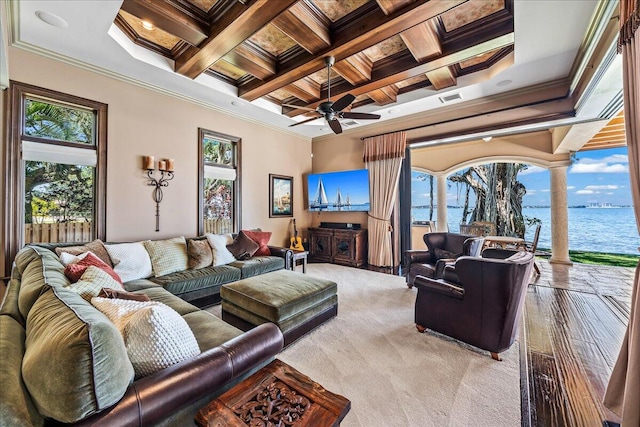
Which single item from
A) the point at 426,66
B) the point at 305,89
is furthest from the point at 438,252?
the point at 305,89

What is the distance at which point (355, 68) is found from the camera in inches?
139

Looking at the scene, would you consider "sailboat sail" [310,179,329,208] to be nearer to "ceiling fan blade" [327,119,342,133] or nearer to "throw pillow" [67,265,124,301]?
"ceiling fan blade" [327,119,342,133]

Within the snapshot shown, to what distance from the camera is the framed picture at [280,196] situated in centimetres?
570

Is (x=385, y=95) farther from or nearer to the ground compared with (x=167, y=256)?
farther from the ground

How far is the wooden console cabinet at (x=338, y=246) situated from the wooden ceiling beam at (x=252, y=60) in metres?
3.43

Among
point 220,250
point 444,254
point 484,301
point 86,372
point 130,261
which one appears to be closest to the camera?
point 86,372

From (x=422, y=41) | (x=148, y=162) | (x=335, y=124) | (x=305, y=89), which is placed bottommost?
(x=148, y=162)

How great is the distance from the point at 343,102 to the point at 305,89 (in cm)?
144

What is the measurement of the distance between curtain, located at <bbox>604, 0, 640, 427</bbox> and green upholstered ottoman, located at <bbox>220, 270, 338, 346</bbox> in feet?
7.13

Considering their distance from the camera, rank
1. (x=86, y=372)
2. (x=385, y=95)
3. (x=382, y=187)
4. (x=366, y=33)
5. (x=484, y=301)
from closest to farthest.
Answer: (x=86, y=372), (x=484, y=301), (x=366, y=33), (x=385, y=95), (x=382, y=187)

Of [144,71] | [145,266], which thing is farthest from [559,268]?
[144,71]

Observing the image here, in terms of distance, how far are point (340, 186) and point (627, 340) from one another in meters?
4.76

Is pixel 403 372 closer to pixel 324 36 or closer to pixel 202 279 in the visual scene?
pixel 202 279

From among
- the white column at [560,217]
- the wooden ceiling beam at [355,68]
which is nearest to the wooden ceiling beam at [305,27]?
the wooden ceiling beam at [355,68]
